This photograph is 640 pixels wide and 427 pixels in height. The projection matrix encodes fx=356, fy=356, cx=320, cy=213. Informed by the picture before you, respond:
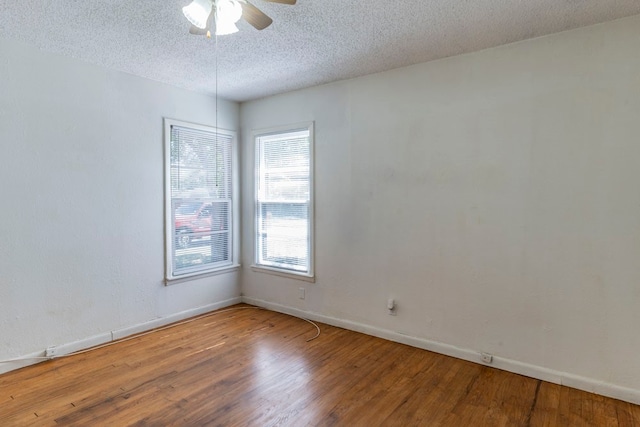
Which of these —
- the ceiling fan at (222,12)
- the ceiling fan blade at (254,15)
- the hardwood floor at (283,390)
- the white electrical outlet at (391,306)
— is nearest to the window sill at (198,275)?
the hardwood floor at (283,390)

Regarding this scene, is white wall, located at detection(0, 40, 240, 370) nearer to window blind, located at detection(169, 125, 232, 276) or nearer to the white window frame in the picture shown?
window blind, located at detection(169, 125, 232, 276)

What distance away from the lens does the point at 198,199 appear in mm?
4062

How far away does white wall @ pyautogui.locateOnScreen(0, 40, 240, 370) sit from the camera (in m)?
2.76

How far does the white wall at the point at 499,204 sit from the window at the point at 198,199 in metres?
1.25

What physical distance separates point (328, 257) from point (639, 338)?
251cm

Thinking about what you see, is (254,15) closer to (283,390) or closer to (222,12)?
(222,12)

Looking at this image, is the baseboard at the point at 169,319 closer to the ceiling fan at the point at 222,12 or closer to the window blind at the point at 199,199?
the window blind at the point at 199,199

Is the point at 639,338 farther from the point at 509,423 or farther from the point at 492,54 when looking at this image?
the point at 492,54

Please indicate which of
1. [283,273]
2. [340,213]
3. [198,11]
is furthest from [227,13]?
[283,273]

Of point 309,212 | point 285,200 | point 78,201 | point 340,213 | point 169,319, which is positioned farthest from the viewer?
point 285,200

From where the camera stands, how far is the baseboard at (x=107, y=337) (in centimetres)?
280

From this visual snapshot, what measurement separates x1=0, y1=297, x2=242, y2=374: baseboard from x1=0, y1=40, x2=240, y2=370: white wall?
3cm

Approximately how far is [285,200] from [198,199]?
3.25ft

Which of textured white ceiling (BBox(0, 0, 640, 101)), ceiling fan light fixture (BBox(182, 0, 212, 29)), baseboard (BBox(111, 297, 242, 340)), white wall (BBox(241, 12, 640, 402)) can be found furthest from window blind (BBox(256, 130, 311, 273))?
ceiling fan light fixture (BBox(182, 0, 212, 29))
